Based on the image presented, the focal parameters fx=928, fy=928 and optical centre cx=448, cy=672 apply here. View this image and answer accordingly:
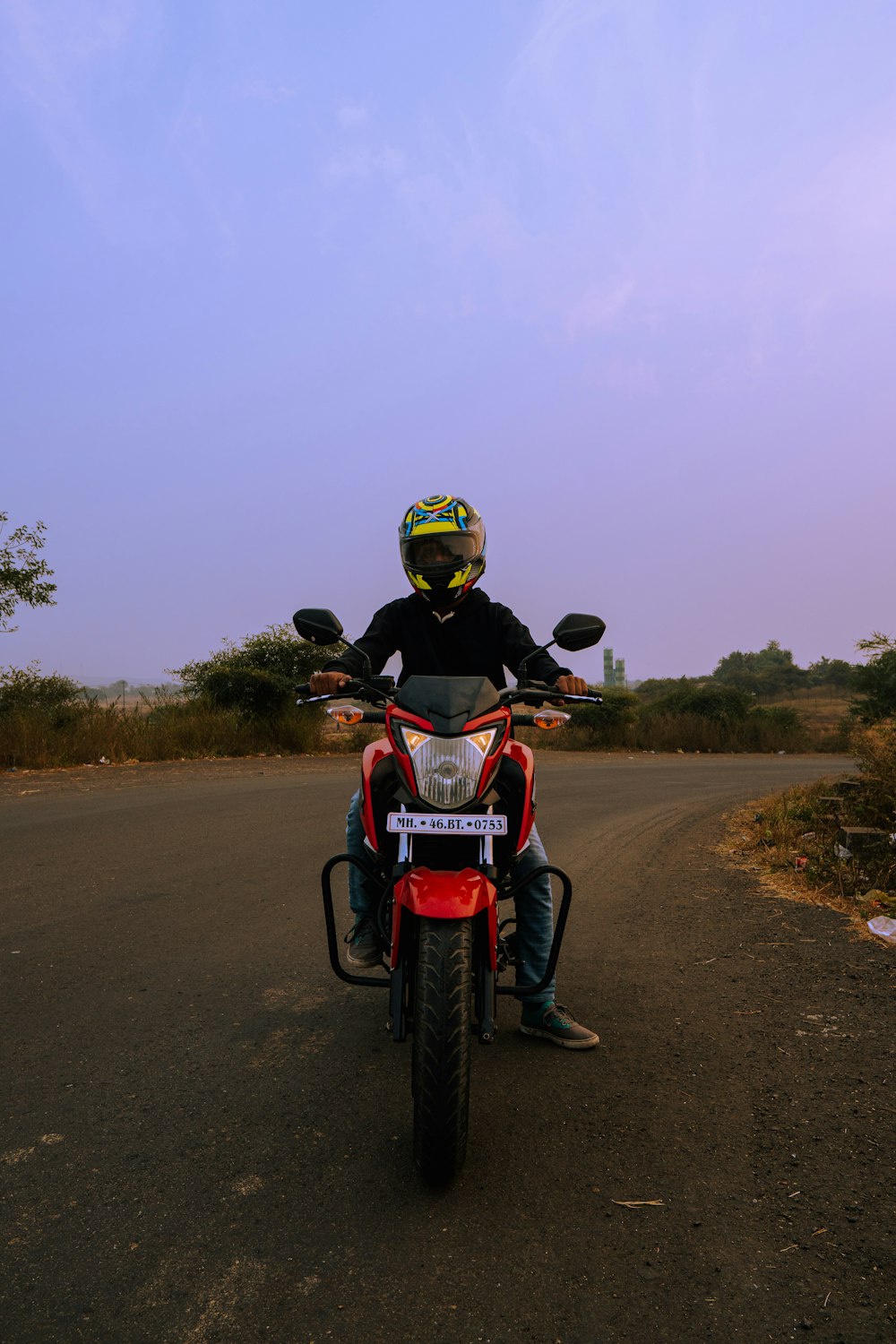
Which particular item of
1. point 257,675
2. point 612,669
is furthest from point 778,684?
point 257,675

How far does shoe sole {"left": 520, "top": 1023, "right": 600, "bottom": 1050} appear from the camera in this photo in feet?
12.6

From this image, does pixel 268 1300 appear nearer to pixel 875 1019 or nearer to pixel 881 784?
pixel 875 1019

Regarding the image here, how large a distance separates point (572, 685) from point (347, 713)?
913 millimetres

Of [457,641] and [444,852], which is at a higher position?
[457,641]

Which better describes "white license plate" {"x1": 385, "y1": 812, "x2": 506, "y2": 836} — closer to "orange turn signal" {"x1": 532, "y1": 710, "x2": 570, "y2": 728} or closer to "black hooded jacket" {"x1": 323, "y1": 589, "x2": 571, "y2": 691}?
"orange turn signal" {"x1": 532, "y1": 710, "x2": 570, "y2": 728}

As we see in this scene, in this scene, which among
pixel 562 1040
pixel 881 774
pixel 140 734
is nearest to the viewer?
pixel 562 1040

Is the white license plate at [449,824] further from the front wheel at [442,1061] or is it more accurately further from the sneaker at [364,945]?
the sneaker at [364,945]

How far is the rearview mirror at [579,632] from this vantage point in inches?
141

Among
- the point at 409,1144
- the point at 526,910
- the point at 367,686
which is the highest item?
the point at 367,686

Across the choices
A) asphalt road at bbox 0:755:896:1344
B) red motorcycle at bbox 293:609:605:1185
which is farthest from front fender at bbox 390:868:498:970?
asphalt road at bbox 0:755:896:1344

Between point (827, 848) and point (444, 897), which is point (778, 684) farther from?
point (444, 897)

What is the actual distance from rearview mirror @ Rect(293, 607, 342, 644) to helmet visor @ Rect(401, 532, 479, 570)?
429 mm

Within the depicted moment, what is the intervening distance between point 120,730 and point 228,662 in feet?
16.3

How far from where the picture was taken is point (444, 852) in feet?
10.5
